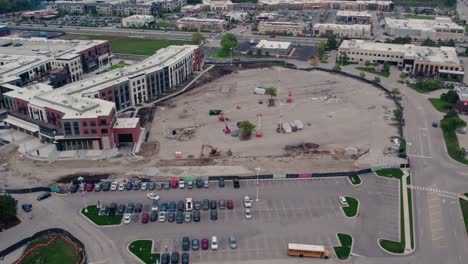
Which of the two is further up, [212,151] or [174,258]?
[212,151]

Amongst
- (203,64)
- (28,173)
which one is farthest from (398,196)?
(203,64)

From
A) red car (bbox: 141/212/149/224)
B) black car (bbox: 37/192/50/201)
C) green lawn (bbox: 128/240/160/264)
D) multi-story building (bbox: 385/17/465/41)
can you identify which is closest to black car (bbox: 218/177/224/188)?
red car (bbox: 141/212/149/224)

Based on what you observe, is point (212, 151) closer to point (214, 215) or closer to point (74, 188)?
point (214, 215)

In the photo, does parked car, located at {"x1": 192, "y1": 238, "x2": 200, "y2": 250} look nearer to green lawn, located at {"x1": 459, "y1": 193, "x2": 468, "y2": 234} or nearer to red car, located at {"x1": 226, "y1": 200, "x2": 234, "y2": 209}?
red car, located at {"x1": 226, "y1": 200, "x2": 234, "y2": 209}

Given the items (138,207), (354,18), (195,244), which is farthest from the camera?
(354,18)

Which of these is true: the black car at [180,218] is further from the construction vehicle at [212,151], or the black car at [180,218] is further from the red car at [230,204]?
the construction vehicle at [212,151]

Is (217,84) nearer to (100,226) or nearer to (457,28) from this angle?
(100,226)

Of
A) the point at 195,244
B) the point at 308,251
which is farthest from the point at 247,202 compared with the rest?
the point at 308,251
